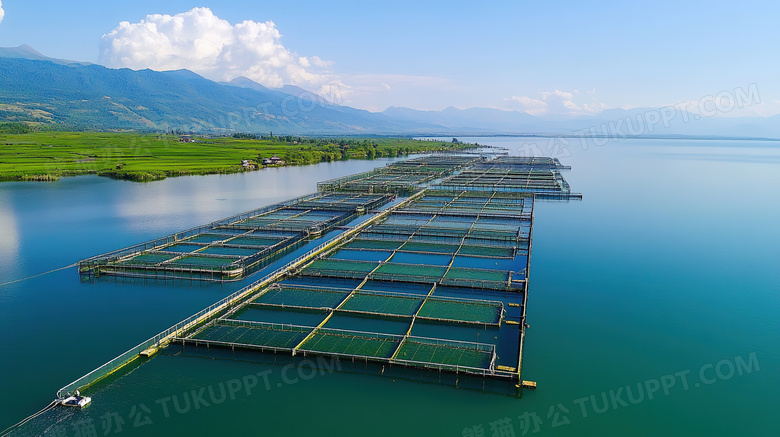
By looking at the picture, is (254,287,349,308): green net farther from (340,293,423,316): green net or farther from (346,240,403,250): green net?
(346,240,403,250): green net

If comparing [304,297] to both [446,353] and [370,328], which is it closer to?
[370,328]

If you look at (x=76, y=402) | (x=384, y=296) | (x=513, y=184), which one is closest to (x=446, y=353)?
(x=384, y=296)

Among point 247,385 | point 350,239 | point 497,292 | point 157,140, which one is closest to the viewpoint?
point 247,385

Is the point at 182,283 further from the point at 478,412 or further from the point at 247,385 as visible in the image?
the point at 478,412

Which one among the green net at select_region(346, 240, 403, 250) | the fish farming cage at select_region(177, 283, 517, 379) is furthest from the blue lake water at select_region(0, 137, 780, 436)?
the green net at select_region(346, 240, 403, 250)

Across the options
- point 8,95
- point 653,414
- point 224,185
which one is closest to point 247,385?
point 653,414

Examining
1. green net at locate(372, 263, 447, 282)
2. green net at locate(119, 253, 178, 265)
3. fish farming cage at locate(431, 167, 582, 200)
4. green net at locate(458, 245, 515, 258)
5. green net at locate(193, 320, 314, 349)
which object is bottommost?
green net at locate(193, 320, 314, 349)

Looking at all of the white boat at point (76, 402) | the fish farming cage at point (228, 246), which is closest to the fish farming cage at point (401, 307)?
the fish farming cage at point (228, 246)

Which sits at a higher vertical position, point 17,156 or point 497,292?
point 17,156
